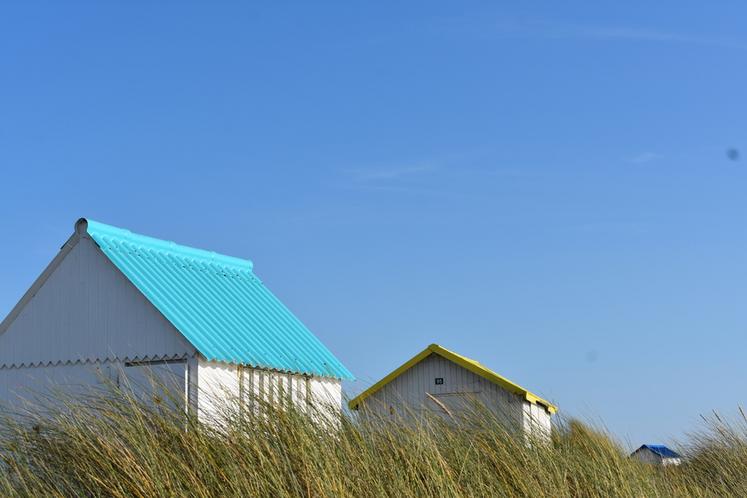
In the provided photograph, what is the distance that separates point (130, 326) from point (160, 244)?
2.32 meters

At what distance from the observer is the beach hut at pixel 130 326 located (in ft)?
52.6

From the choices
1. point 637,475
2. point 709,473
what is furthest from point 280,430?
point 709,473

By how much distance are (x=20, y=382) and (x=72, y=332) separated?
1445 millimetres

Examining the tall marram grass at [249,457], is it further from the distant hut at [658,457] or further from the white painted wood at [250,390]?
the distant hut at [658,457]

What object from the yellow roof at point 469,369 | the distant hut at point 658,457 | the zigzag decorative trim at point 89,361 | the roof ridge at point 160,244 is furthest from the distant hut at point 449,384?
the zigzag decorative trim at point 89,361

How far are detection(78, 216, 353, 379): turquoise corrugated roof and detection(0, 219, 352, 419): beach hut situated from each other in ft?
0.09

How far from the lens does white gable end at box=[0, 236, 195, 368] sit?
53.1ft

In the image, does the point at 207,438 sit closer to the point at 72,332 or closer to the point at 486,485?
the point at 486,485

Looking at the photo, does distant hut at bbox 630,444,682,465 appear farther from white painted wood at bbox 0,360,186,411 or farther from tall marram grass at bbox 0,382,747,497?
white painted wood at bbox 0,360,186,411

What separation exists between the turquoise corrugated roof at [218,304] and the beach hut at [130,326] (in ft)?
0.09

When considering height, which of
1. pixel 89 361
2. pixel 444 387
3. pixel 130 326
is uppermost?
pixel 444 387

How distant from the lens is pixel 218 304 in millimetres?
17969

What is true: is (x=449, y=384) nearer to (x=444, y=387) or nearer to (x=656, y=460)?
(x=444, y=387)

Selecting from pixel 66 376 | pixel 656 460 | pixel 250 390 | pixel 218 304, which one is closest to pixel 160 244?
pixel 218 304
